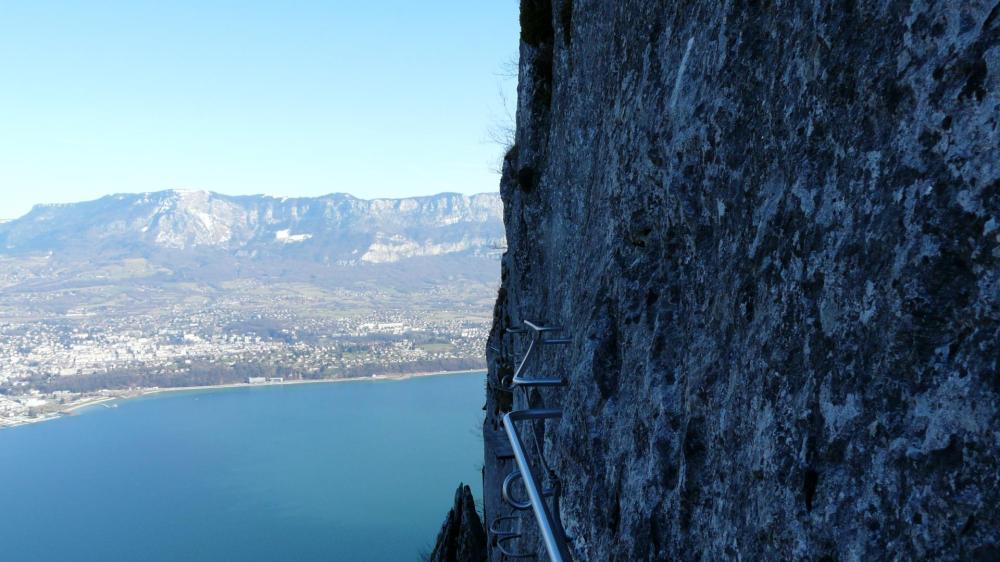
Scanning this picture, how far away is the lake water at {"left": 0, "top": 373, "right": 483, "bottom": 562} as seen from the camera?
48875 mm

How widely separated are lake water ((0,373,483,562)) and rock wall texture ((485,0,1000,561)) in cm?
3815

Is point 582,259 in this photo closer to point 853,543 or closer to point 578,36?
point 578,36

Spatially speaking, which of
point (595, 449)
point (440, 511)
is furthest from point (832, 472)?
point (440, 511)

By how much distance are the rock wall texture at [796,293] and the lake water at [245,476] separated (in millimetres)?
38147

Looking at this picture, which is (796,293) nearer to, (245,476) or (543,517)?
(543,517)

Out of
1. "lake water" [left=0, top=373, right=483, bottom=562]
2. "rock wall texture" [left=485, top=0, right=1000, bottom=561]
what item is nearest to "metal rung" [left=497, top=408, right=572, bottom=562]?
"rock wall texture" [left=485, top=0, right=1000, bottom=561]

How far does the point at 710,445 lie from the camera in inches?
116

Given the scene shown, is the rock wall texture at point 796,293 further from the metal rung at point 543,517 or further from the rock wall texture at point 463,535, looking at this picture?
the rock wall texture at point 463,535

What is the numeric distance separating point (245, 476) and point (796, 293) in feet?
228

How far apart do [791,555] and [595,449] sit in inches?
88.6

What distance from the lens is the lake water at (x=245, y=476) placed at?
160ft

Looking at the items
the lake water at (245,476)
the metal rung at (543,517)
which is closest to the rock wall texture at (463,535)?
the metal rung at (543,517)

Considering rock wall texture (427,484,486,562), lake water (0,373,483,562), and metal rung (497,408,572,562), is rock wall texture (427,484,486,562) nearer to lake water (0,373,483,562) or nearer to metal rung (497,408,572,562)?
metal rung (497,408,572,562)

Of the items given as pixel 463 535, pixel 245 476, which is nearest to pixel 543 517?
pixel 463 535
